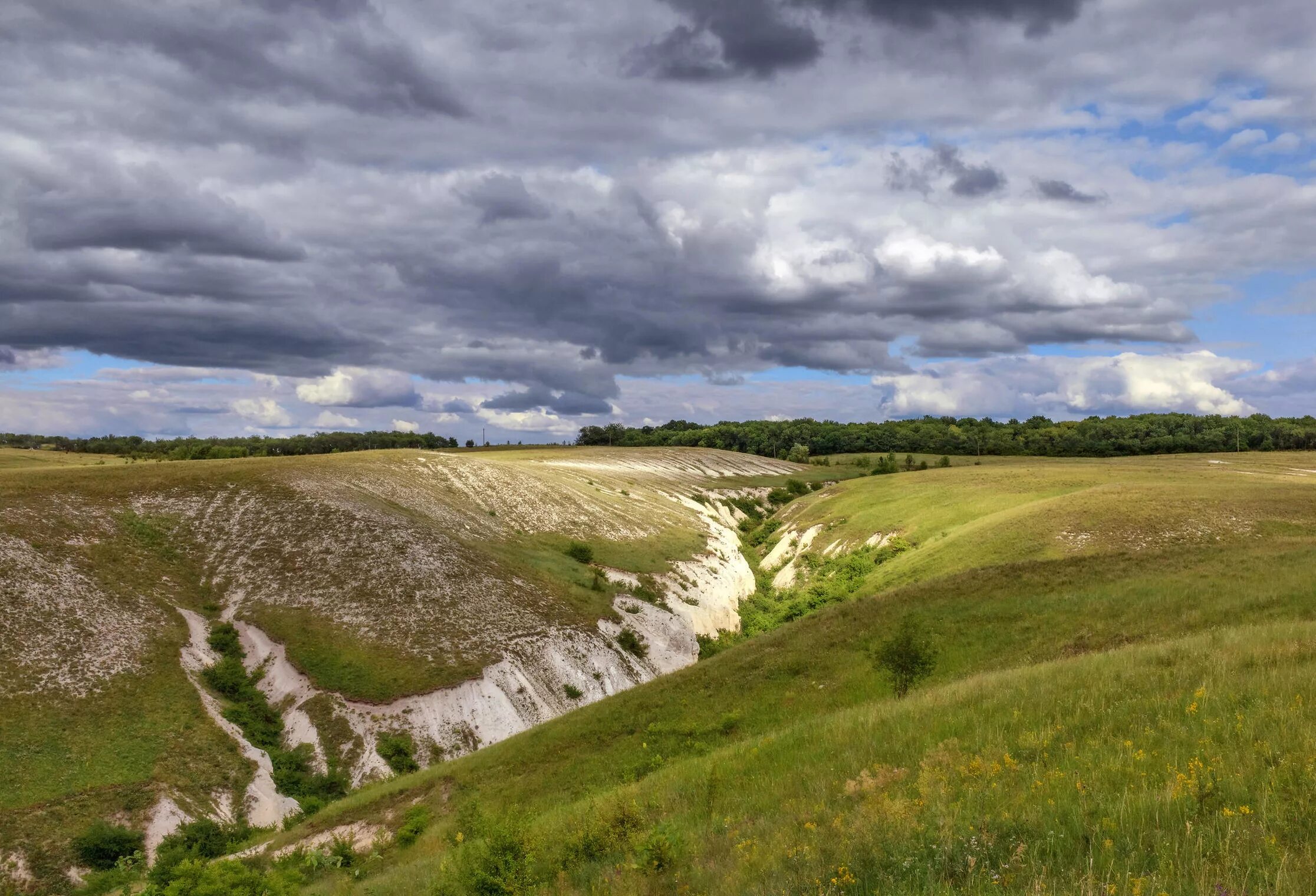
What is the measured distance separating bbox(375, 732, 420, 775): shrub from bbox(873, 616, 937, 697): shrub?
27.9 meters

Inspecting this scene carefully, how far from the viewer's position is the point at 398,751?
134 feet

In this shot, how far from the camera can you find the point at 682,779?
1780cm

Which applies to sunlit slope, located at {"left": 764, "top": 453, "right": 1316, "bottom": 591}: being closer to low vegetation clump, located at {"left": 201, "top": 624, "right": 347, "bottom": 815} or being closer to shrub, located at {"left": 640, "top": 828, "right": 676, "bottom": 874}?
shrub, located at {"left": 640, "top": 828, "right": 676, "bottom": 874}

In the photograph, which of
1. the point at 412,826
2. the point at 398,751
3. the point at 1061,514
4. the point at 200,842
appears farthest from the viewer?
the point at 1061,514

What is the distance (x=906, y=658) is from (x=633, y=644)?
37.2 metres

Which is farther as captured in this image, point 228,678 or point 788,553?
point 788,553

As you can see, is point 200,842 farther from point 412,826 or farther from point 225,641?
point 225,641

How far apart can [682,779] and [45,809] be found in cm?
2994

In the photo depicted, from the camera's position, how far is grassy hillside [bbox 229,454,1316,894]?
827cm

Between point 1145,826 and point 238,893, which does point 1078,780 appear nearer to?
point 1145,826

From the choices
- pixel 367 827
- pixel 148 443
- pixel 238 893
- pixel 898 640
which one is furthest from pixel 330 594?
pixel 148 443

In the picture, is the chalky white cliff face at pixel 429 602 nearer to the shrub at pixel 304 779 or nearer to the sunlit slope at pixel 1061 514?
the shrub at pixel 304 779

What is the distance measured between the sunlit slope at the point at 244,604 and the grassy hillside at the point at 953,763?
9973 millimetres

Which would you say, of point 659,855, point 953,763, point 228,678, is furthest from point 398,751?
point 953,763
